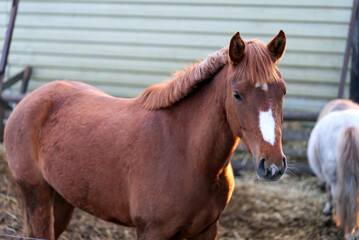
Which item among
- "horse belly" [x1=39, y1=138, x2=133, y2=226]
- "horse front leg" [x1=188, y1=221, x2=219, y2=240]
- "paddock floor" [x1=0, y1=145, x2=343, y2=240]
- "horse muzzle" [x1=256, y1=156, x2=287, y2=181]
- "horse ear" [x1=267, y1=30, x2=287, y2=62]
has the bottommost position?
"paddock floor" [x1=0, y1=145, x2=343, y2=240]

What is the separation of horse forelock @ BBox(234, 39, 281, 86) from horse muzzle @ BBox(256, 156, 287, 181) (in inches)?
16.4

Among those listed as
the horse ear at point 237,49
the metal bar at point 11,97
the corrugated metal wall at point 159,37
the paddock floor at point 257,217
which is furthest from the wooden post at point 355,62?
the metal bar at point 11,97

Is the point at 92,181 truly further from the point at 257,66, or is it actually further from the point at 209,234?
the point at 257,66

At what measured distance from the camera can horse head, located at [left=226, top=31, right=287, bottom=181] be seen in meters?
2.03

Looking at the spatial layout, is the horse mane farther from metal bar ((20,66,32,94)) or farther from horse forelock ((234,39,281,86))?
metal bar ((20,66,32,94))

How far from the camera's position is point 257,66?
216 cm

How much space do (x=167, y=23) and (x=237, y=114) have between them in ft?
18.0

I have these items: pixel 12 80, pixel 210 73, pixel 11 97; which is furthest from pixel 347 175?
pixel 12 80

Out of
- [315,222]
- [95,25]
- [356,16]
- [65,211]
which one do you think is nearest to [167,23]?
[95,25]

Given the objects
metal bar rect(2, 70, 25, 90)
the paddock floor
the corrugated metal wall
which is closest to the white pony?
A: the paddock floor

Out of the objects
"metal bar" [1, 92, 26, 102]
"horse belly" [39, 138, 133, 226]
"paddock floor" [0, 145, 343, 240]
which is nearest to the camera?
"horse belly" [39, 138, 133, 226]

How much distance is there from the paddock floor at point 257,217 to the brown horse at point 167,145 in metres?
1.33

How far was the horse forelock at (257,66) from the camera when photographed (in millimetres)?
→ 2137

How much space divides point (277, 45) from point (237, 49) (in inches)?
10.2
